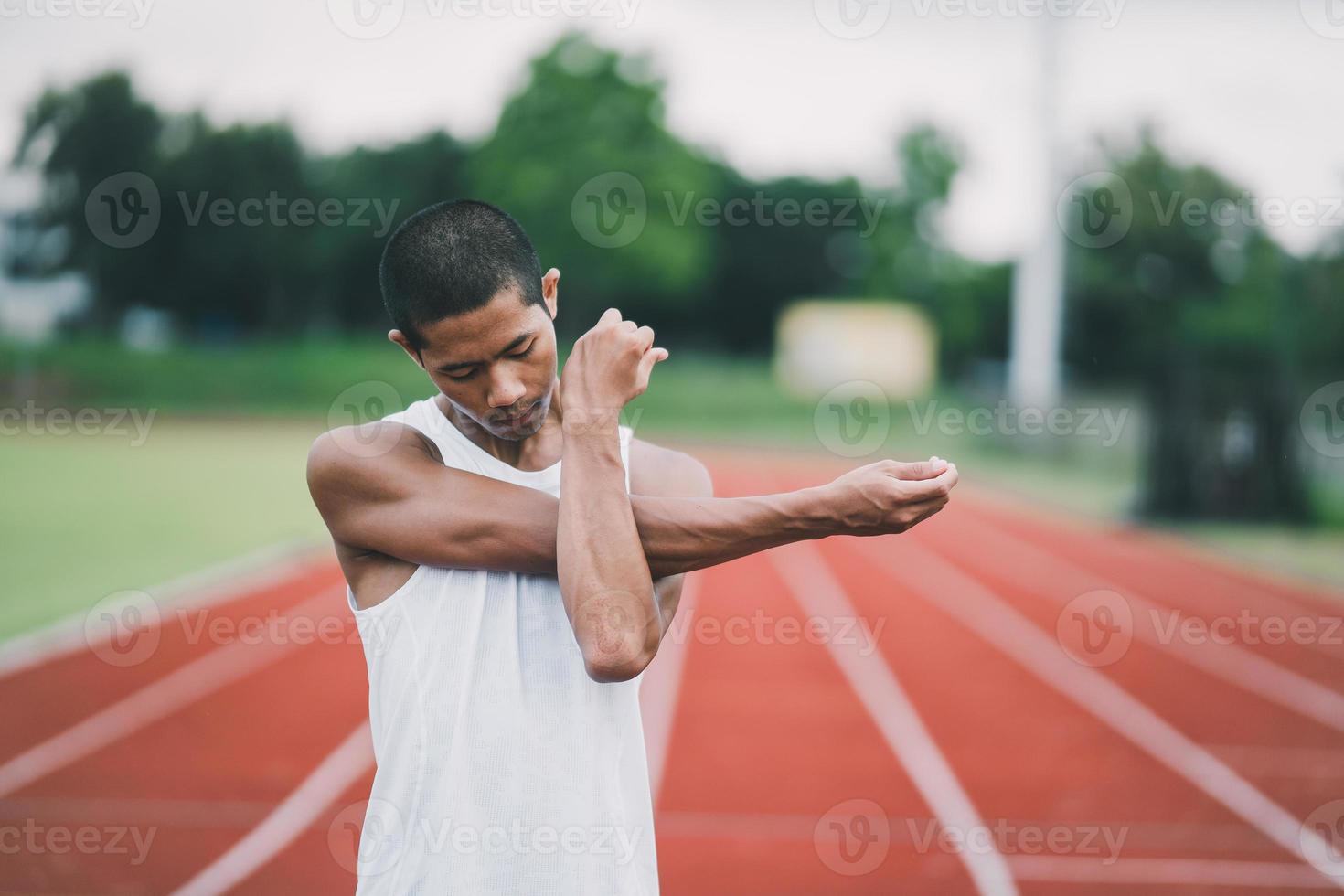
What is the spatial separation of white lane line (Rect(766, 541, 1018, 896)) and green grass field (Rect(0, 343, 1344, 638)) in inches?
241

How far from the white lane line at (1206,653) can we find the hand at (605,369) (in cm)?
772

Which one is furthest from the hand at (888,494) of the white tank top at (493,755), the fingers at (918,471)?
the white tank top at (493,755)

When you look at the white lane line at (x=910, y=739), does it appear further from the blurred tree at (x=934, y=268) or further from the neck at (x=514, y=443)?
the blurred tree at (x=934, y=268)

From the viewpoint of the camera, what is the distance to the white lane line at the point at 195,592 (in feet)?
27.7

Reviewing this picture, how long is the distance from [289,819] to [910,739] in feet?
12.6

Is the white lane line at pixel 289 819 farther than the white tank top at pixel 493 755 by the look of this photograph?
Yes

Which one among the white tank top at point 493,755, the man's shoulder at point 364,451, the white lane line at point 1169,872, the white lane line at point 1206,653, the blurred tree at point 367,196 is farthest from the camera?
the blurred tree at point 367,196

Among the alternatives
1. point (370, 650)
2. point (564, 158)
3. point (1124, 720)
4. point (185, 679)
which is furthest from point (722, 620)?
point (564, 158)

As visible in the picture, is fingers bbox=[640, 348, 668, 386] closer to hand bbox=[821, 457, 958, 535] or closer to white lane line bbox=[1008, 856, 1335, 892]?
hand bbox=[821, 457, 958, 535]

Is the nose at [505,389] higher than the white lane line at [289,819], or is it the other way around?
the nose at [505,389]

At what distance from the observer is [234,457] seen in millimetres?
24953

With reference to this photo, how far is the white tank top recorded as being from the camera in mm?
1799

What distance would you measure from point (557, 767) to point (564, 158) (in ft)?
143

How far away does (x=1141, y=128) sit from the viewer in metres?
41.4
